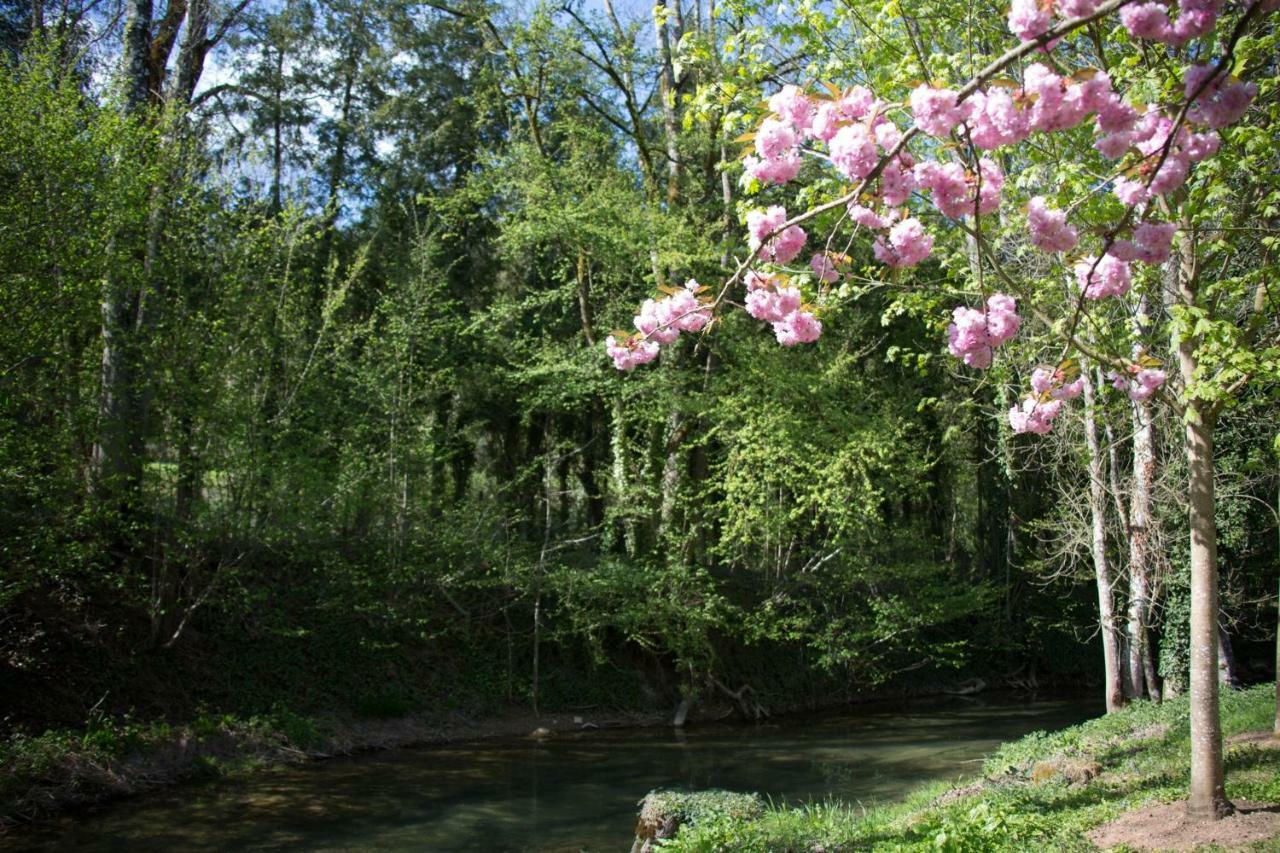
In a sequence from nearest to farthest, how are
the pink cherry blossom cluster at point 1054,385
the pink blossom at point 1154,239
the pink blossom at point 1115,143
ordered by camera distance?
the pink blossom at point 1115,143 → the pink blossom at point 1154,239 → the pink cherry blossom cluster at point 1054,385

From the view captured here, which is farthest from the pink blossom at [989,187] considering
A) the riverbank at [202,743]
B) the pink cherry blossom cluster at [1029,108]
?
the riverbank at [202,743]

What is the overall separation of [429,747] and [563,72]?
11303 millimetres

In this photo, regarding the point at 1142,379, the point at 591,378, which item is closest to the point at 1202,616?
the point at 1142,379

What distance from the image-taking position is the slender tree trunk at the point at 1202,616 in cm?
537

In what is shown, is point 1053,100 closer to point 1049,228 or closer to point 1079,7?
point 1079,7

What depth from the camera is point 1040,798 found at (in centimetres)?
674

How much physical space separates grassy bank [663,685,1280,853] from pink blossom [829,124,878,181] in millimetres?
3206

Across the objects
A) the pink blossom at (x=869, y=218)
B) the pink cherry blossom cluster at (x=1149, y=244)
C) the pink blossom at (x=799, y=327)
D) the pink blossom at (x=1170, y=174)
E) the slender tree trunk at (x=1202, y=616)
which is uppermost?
the pink blossom at (x=869, y=218)

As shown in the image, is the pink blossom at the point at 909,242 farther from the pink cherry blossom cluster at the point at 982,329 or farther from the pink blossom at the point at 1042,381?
the pink blossom at the point at 1042,381

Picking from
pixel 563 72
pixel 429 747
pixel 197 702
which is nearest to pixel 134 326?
pixel 197 702

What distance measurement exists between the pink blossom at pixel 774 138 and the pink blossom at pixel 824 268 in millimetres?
627

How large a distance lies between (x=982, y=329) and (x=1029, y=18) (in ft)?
5.87

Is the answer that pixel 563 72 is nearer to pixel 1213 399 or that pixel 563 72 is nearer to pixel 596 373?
pixel 596 373

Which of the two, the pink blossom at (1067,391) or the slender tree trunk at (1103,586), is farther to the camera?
the slender tree trunk at (1103,586)
